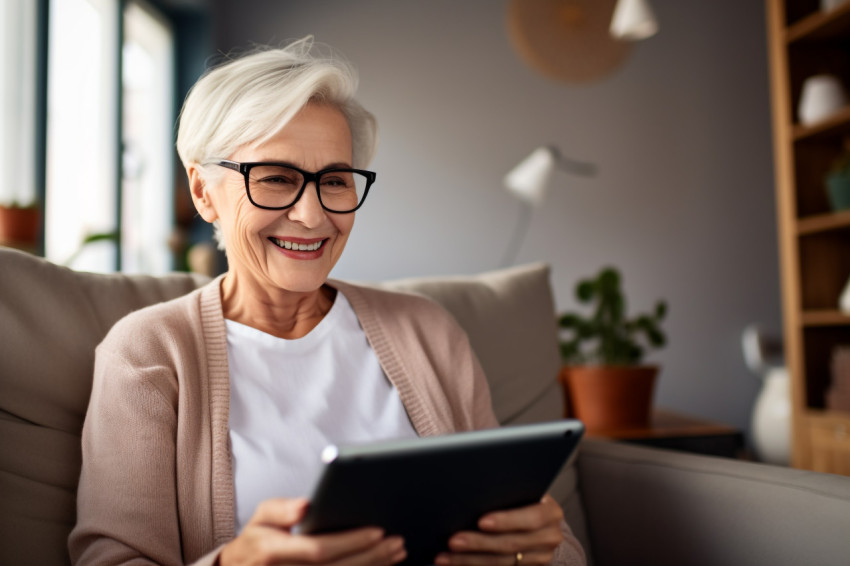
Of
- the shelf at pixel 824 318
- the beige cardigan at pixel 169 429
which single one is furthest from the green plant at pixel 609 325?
the beige cardigan at pixel 169 429

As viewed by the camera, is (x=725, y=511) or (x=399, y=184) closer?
(x=725, y=511)

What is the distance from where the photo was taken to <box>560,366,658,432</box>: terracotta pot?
6.36 feet

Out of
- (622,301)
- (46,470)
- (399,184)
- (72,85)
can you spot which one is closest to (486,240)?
(399,184)

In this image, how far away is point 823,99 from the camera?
2.62 metres

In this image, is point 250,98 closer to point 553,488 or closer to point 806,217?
point 553,488

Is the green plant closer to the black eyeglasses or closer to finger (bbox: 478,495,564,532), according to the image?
the black eyeglasses

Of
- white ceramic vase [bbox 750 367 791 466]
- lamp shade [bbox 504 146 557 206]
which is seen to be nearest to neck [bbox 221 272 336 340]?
lamp shade [bbox 504 146 557 206]

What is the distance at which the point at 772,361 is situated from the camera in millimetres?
3648

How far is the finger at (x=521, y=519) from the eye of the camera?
748mm

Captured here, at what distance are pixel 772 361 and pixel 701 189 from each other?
94cm

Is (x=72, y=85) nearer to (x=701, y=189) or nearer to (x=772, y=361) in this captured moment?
(x=701, y=189)

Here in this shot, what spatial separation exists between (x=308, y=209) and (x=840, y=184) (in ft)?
7.50

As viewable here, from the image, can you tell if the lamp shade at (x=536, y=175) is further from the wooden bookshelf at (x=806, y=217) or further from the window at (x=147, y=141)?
the window at (x=147, y=141)

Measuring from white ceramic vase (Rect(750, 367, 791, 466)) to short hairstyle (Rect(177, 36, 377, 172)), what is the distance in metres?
2.71
